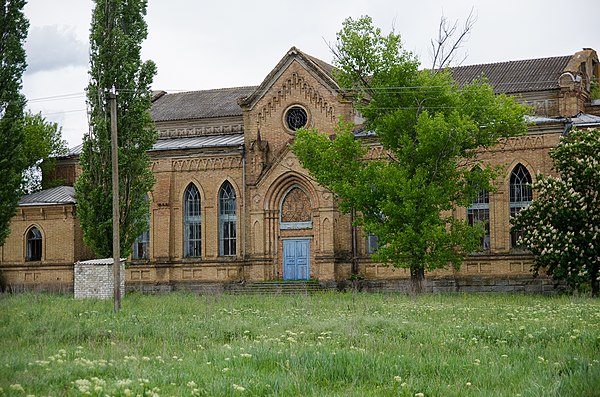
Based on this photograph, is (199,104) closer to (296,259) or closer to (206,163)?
(206,163)

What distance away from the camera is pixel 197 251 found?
3947cm

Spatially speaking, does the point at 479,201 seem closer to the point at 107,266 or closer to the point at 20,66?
the point at 107,266

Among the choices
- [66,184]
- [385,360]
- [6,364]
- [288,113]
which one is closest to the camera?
[6,364]

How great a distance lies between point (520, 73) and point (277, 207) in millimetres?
13860

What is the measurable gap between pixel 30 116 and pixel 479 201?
3052cm

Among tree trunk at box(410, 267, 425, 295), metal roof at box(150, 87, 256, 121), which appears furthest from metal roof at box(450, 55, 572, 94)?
tree trunk at box(410, 267, 425, 295)

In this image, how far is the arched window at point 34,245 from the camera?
41.4m

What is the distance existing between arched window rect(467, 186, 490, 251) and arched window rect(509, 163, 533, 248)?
1.00 m

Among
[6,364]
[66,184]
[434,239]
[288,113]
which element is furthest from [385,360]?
[66,184]

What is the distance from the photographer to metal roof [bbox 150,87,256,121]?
145ft

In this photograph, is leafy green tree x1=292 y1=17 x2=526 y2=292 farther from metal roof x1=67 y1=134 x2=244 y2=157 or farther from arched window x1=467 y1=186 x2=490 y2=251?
metal roof x1=67 y1=134 x2=244 y2=157

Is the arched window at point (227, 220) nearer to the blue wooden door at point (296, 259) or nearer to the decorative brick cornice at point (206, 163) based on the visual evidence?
the decorative brick cornice at point (206, 163)

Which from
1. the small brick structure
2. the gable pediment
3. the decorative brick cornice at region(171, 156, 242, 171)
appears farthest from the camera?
the decorative brick cornice at region(171, 156, 242, 171)

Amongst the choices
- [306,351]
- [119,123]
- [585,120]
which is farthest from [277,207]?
[306,351]
